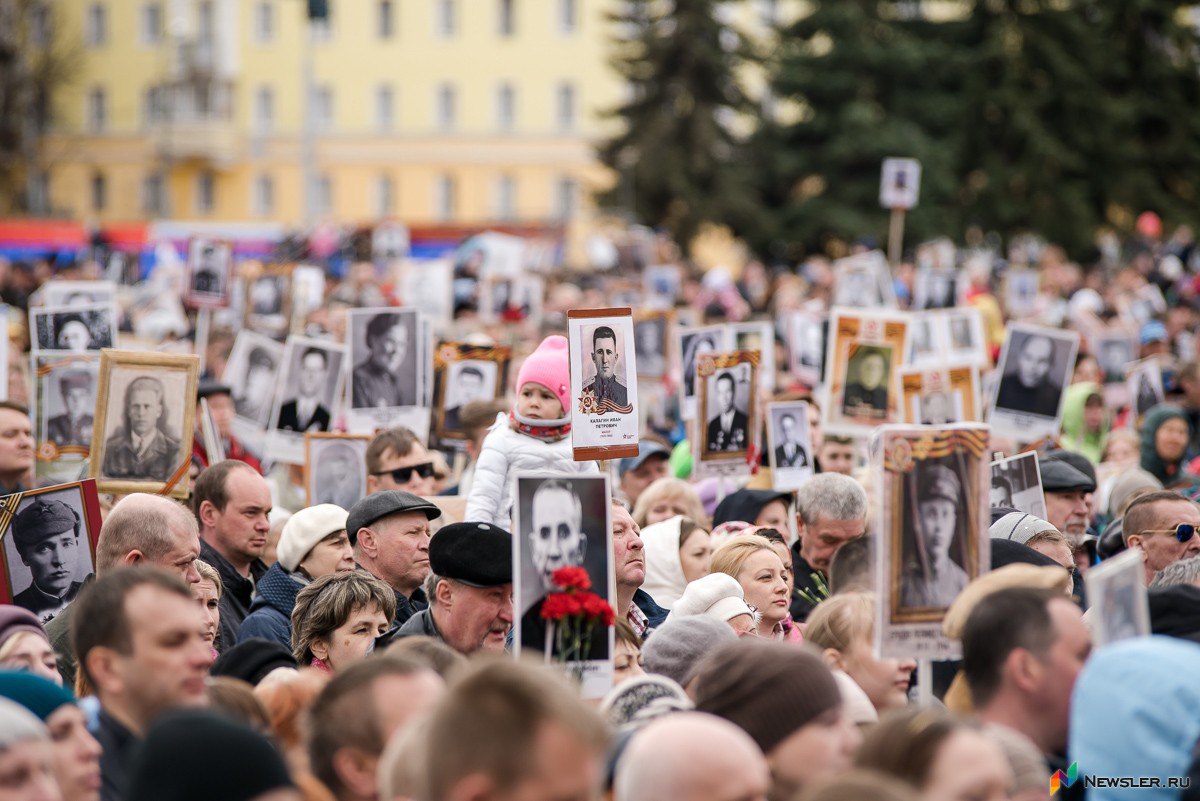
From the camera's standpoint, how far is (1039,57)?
43281mm

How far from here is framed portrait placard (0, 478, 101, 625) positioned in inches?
257

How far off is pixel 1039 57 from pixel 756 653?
136 feet

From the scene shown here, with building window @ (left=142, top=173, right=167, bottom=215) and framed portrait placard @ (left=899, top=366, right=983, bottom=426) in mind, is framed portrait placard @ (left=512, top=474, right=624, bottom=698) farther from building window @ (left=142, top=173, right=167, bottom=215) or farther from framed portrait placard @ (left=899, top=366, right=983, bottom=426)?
building window @ (left=142, top=173, right=167, bottom=215)

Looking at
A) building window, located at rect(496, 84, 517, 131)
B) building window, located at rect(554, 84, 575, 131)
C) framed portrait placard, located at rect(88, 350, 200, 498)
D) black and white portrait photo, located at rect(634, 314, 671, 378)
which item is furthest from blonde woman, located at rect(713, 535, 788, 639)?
building window, located at rect(496, 84, 517, 131)

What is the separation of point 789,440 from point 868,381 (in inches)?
46.8

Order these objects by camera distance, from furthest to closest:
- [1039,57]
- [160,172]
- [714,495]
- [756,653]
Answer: [160,172]
[1039,57]
[714,495]
[756,653]

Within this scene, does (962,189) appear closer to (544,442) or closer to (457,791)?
(544,442)

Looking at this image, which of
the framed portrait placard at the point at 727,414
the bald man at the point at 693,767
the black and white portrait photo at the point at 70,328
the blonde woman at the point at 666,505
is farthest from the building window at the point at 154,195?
the bald man at the point at 693,767

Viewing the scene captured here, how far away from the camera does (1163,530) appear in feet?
23.0

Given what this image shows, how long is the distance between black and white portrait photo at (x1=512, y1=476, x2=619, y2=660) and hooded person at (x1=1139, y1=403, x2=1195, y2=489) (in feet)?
21.1

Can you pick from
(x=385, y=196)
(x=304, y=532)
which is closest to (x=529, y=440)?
(x=304, y=532)

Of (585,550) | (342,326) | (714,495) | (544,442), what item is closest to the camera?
(585,550)

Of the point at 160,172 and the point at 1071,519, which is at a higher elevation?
the point at 160,172

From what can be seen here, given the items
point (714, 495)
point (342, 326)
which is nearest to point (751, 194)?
point (342, 326)
